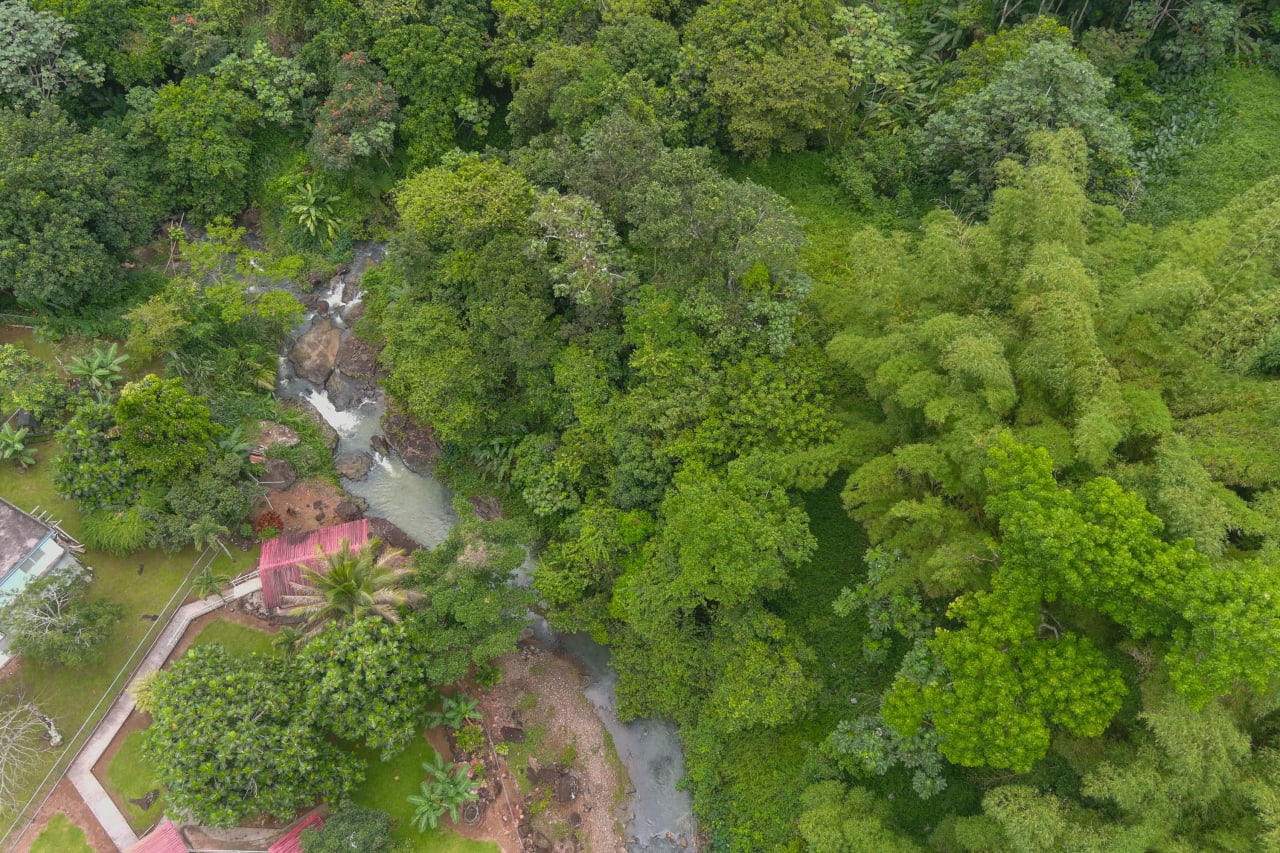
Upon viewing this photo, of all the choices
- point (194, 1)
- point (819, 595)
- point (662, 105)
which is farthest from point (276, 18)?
point (819, 595)

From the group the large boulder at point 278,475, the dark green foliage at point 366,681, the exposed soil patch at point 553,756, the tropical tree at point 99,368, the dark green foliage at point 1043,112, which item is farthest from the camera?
the large boulder at point 278,475

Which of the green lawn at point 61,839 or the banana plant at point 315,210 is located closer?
the green lawn at point 61,839

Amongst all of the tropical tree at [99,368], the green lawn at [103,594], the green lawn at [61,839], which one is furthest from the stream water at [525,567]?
the green lawn at [61,839]

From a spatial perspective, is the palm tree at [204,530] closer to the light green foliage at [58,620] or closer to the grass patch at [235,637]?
the grass patch at [235,637]

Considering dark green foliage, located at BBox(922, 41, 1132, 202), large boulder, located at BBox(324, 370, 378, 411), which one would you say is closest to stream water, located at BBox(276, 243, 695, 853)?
large boulder, located at BBox(324, 370, 378, 411)

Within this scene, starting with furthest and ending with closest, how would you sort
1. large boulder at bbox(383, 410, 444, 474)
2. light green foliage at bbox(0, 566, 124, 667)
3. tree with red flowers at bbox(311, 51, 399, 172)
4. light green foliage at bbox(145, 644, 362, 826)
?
tree with red flowers at bbox(311, 51, 399, 172) < large boulder at bbox(383, 410, 444, 474) < light green foliage at bbox(0, 566, 124, 667) < light green foliage at bbox(145, 644, 362, 826)

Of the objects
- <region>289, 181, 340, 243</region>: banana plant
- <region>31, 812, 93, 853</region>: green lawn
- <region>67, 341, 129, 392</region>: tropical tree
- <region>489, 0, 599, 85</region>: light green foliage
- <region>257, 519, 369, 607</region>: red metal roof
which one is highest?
<region>489, 0, 599, 85</region>: light green foliage

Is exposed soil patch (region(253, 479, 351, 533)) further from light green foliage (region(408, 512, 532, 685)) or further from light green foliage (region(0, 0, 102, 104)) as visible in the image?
light green foliage (region(0, 0, 102, 104))
